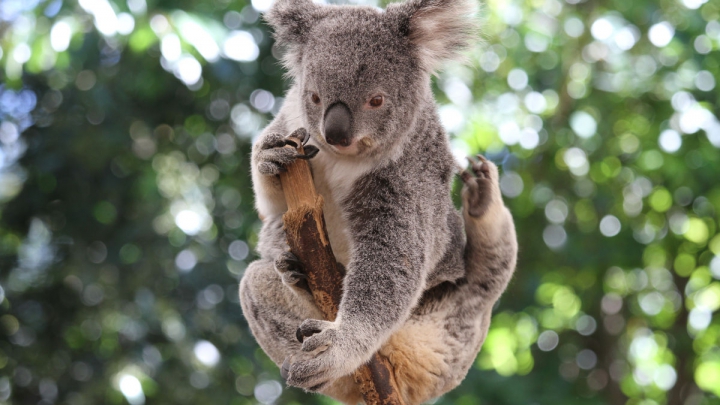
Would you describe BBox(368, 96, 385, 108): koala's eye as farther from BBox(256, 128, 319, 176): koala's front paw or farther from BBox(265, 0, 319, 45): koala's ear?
BBox(265, 0, 319, 45): koala's ear

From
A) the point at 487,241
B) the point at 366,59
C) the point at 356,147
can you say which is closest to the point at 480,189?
the point at 487,241

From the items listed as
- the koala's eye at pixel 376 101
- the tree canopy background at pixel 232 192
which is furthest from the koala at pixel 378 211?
the tree canopy background at pixel 232 192

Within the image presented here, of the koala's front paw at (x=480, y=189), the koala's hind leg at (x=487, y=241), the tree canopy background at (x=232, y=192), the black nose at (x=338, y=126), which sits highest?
the black nose at (x=338, y=126)

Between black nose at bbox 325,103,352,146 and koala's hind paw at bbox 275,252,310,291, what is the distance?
39 cm

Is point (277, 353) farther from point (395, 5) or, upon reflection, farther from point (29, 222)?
point (29, 222)

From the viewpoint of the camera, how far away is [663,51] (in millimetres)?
5227

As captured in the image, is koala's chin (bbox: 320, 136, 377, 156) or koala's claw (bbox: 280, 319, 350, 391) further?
koala's chin (bbox: 320, 136, 377, 156)

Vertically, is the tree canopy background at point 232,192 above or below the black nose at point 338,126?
below

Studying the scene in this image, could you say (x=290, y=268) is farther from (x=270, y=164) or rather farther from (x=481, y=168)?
(x=481, y=168)

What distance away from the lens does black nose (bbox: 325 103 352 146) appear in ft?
7.23

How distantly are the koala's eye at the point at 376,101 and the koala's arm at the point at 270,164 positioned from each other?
32cm

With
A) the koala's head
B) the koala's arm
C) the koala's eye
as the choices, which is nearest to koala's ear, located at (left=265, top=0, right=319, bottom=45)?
the koala's head

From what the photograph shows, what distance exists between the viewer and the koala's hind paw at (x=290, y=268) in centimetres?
229

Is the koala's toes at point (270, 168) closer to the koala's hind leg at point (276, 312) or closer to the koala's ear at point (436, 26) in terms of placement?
the koala's hind leg at point (276, 312)
